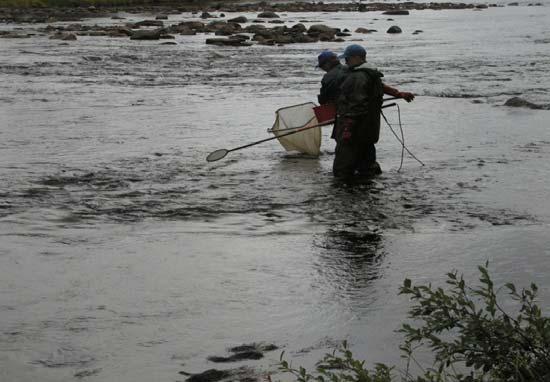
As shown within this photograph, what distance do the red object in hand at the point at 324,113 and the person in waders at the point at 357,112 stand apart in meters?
0.80

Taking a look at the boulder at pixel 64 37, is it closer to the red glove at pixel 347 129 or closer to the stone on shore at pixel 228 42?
the stone on shore at pixel 228 42

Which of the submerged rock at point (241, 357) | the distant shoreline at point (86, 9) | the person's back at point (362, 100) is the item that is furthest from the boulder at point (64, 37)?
the submerged rock at point (241, 357)

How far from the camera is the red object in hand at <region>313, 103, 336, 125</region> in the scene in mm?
12320

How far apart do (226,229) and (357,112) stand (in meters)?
3.07

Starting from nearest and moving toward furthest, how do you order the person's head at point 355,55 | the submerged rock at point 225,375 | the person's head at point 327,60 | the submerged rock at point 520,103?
the submerged rock at point 225,375
the person's head at point 355,55
the person's head at point 327,60
the submerged rock at point 520,103

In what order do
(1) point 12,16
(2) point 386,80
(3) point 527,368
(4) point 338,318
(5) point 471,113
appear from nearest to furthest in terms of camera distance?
(3) point 527,368 < (4) point 338,318 < (5) point 471,113 < (2) point 386,80 < (1) point 12,16

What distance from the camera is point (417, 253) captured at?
26.8 feet

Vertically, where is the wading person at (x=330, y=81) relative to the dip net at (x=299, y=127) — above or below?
above

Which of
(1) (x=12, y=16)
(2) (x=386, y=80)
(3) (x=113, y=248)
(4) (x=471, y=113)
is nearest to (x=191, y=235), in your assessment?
(3) (x=113, y=248)

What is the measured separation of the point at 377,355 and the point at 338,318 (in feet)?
2.42

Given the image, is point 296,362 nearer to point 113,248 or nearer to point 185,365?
point 185,365

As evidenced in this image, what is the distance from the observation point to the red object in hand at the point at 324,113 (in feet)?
40.4

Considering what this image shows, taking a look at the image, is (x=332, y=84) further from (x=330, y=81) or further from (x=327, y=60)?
(x=327, y=60)

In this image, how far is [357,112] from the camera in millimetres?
11266
